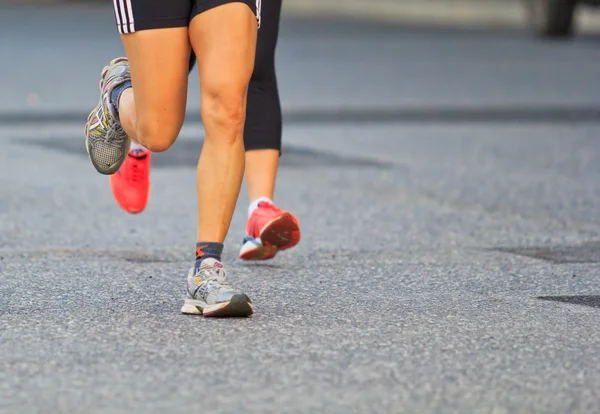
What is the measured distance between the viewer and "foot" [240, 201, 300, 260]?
514 cm

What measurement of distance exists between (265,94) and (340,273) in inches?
33.8

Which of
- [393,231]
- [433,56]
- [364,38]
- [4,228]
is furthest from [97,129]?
[364,38]

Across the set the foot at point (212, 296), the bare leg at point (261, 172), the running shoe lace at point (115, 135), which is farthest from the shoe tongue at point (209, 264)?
the bare leg at point (261, 172)

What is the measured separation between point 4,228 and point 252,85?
132 cm

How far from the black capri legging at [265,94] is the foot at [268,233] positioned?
32 centimetres

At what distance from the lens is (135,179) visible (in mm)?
5480

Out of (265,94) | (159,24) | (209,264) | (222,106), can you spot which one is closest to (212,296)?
(209,264)

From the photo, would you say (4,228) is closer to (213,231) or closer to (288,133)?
(213,231)

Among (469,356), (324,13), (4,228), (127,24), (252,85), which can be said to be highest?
(127,24)

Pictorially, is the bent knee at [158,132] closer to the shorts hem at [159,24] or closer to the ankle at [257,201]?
the shorts hem at [159,24]

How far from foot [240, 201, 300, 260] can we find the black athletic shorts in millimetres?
1004

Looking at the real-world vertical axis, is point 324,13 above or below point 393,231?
below

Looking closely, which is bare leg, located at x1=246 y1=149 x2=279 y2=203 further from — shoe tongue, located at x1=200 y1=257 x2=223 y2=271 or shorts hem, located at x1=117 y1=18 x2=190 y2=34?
shorts hem, located at x1=117 y1=18 x2=190 y2=34

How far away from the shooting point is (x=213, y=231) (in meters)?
4.45
